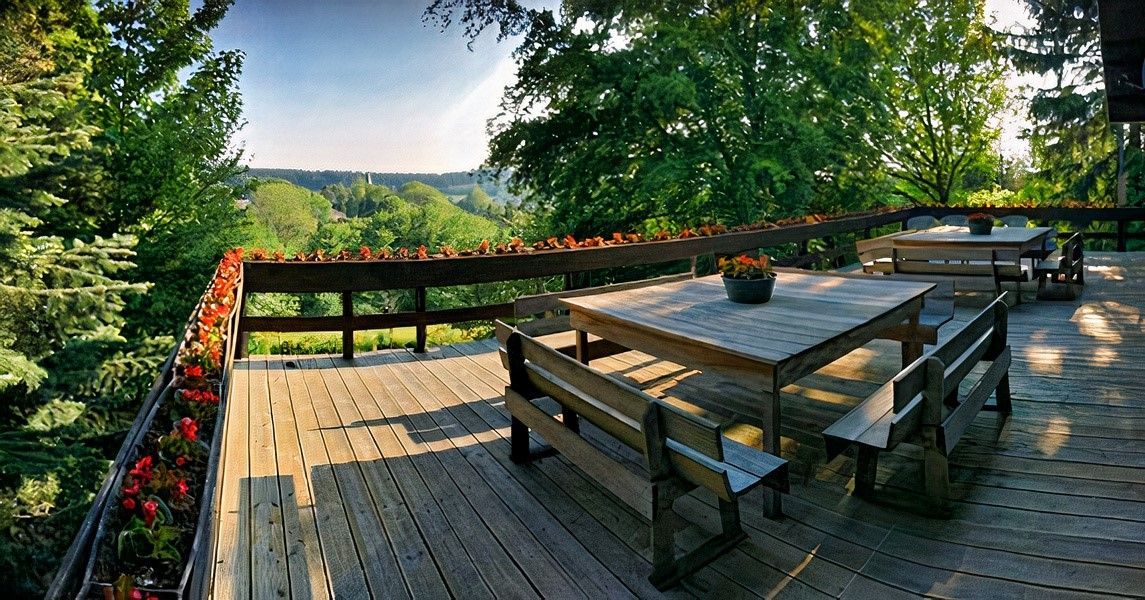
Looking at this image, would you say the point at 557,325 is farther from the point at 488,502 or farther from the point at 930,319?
the point at 930,319

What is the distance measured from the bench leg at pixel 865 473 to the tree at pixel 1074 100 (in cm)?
1797

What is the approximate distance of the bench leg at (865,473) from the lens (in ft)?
7.56

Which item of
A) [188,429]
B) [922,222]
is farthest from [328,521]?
[922,222]

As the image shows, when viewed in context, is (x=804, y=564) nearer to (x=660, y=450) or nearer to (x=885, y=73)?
(x=660, y=450)

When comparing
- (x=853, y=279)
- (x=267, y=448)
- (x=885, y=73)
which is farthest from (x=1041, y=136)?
(x=267, y=448)

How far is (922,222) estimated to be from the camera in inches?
362

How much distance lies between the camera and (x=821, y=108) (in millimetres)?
13000

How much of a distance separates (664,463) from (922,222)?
900cm

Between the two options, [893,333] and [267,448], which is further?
[893,333]

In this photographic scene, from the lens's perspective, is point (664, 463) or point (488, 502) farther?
point (488, 502)

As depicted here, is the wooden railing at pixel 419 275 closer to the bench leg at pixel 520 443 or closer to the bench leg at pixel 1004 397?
the bench leg at pixel 520 443

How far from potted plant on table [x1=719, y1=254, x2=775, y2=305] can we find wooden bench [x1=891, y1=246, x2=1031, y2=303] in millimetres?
2855

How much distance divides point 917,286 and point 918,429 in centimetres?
141

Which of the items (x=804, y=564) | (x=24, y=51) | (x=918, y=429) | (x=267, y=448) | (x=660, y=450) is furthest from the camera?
(x=24, y=51)
